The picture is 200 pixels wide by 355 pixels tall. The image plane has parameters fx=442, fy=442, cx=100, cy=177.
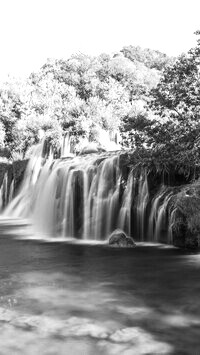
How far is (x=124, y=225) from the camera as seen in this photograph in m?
13.8

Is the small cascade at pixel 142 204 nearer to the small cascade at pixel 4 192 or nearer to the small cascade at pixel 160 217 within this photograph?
the small cascade at pixel 160 217

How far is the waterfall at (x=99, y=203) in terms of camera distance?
13.2 m

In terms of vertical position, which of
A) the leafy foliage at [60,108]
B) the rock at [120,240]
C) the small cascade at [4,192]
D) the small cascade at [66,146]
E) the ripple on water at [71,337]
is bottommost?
Answer: the ripple on water at [71,337]

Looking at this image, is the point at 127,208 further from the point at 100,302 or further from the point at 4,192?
the point at 4,192

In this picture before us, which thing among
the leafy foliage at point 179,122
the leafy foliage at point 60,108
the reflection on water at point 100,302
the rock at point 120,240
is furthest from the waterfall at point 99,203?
the leafy foliage at point 60,108

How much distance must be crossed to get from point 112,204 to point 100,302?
24.8ft

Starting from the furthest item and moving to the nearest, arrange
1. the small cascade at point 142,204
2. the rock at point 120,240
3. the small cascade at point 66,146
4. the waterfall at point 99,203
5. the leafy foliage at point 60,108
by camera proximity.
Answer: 1. the leafy foliage at point 60,108
2. the small cascade at point 66,146
3. the small cascade at point 142,204
4. the waterfall at point 99,203
5. the rock at point 120,240

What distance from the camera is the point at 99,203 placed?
14906 millimetres

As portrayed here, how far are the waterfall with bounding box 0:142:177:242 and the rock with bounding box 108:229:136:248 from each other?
77cm

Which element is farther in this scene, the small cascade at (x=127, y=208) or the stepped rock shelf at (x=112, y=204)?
the small cascade at (x=127, y=208)

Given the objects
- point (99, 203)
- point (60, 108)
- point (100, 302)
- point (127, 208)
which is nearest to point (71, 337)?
point (100, 302)

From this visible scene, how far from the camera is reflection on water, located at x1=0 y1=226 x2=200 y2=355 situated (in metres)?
5.33

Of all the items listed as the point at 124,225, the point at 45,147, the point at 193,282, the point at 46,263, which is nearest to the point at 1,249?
the point at 46,263

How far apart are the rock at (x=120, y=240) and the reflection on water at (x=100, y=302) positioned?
0.71m
